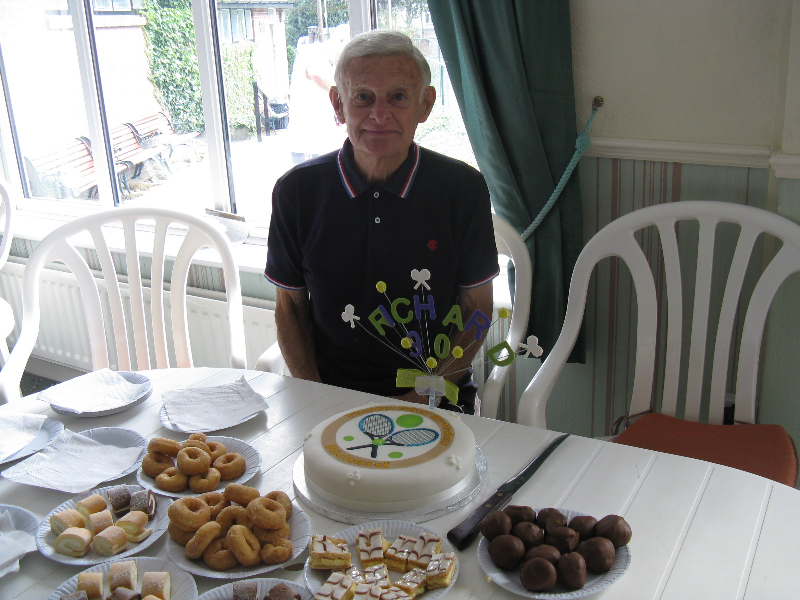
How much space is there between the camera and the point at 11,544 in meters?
1.00

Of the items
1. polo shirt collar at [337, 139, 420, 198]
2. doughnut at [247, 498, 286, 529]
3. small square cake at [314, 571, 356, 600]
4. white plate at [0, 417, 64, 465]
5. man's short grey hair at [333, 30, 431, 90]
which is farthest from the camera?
polo shirt collar at [337, 139, 420, 198]

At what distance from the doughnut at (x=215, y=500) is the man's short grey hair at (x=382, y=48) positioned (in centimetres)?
99

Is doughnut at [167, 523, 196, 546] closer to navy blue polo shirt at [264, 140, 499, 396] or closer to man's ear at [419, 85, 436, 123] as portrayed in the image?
navy blue polo shirt at [264, 140, 499, 396]

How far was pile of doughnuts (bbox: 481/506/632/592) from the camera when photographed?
907 mm

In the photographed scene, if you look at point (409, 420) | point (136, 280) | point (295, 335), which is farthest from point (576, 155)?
point (136, 280)

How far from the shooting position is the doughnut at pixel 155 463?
119 centimetres

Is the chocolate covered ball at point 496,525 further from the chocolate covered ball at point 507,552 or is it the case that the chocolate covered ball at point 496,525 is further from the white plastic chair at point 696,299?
Answer: the white plastic chair at point 696,299

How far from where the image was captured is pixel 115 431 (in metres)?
1.32

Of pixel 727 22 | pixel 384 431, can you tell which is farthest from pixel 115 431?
pixel 727 22

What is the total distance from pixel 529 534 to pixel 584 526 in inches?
2.9

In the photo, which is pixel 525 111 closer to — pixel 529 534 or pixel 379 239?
pixel 379 239

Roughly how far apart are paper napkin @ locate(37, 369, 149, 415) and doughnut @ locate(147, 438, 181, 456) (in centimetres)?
25

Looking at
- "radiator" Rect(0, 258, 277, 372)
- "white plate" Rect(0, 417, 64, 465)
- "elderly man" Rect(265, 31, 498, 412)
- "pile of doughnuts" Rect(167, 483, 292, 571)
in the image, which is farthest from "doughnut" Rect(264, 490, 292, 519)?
"radiator" Rect(0, 258, 277, 372)

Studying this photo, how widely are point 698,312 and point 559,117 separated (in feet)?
1.95
